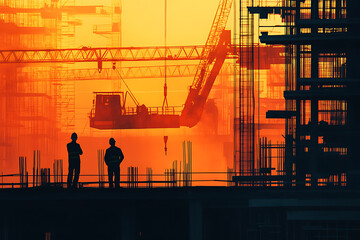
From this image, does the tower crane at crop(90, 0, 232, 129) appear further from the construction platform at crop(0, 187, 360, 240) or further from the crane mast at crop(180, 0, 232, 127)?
the construction platform at crop(0, 187, 360, 240)

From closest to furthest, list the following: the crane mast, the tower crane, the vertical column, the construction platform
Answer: the construction platform → the vertical column → the tower crane → the crane mast

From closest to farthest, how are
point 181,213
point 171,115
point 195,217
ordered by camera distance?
point 195,217 < point 181,213 < point 171,115

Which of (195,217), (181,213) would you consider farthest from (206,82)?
(195,217)

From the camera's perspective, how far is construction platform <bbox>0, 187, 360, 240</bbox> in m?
33.1

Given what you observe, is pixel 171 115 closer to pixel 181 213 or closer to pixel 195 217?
pixel 181 213

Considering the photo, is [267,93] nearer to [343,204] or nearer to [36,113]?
[36,113]

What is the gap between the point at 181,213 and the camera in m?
37.7

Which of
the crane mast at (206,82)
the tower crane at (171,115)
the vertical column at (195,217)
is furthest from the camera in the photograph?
the crane mast at (206,82)

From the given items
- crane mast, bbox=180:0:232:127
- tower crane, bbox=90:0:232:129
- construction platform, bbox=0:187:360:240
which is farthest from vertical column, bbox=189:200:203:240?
crane mast, bbox=180:0:232:127

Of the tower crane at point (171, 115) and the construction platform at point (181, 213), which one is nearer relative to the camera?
the construction platform at point (181, 213)

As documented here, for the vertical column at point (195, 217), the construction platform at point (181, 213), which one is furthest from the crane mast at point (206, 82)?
the vertical column at point (195, 217)

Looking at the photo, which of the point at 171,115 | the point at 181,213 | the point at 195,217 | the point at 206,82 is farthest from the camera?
the point at 171,115

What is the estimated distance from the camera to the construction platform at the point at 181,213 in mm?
33125

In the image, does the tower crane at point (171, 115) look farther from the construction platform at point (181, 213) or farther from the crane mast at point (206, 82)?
the construction platform at point (181, 213)
